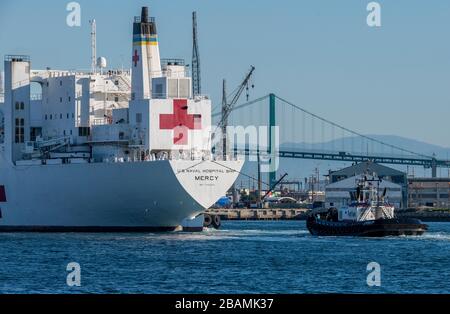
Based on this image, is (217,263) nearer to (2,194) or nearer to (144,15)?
(144,15)

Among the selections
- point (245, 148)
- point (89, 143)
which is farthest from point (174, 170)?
point (245, 148)

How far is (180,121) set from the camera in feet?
169

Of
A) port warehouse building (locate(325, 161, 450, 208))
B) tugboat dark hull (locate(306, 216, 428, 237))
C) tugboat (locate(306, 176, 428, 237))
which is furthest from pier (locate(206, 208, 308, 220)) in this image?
tugboat dark hull (locate(306, 216, 428, 237))

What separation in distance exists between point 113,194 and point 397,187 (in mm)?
65460

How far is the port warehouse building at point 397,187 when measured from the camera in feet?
369

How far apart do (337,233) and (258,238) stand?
14.1 feet

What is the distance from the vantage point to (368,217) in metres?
54.9

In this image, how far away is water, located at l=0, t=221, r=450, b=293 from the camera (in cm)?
3048

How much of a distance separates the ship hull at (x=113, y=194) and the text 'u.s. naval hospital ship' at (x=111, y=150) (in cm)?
4

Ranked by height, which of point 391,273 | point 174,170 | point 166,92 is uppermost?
point 166,92

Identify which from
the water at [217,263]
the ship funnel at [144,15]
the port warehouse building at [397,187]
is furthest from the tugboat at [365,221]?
the port warehouse building at [397,187]
